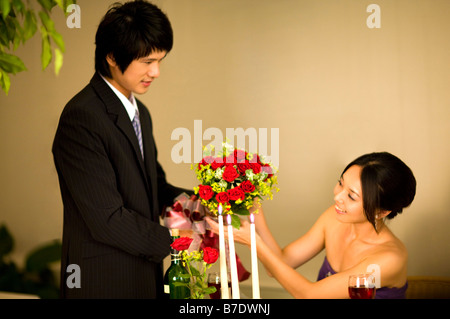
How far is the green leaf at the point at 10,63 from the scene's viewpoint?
1.60m

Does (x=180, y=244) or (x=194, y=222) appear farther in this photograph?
(x=194, y=222)

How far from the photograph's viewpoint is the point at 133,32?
1.89 m

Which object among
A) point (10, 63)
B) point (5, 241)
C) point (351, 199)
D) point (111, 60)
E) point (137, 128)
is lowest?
point (5, 241)

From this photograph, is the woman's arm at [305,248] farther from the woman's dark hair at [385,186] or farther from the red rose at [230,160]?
the red rose at [230,160]

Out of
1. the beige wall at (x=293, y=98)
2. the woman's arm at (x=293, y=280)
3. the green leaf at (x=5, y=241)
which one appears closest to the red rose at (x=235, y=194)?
the woman's arm at (x=293, y=280)

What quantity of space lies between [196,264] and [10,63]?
90 cm

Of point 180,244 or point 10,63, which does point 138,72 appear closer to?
point 10,63

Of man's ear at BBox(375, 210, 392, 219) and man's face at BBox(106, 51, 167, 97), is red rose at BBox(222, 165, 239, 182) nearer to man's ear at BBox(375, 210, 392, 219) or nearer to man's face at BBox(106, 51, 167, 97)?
man's face at BBox(106, 51, 167, 97)

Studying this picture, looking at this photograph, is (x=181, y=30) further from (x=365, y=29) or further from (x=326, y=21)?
(x=365, y=29)

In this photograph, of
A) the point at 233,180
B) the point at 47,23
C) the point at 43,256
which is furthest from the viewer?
the point at 43,256

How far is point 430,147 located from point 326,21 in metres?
1.02

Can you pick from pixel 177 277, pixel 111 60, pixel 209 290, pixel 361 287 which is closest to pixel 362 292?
pixel 361 287

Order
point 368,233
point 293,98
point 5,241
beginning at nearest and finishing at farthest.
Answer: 1. point 368,233
2. point 293,98
3. point 5,241

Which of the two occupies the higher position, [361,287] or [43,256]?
[361,287]
